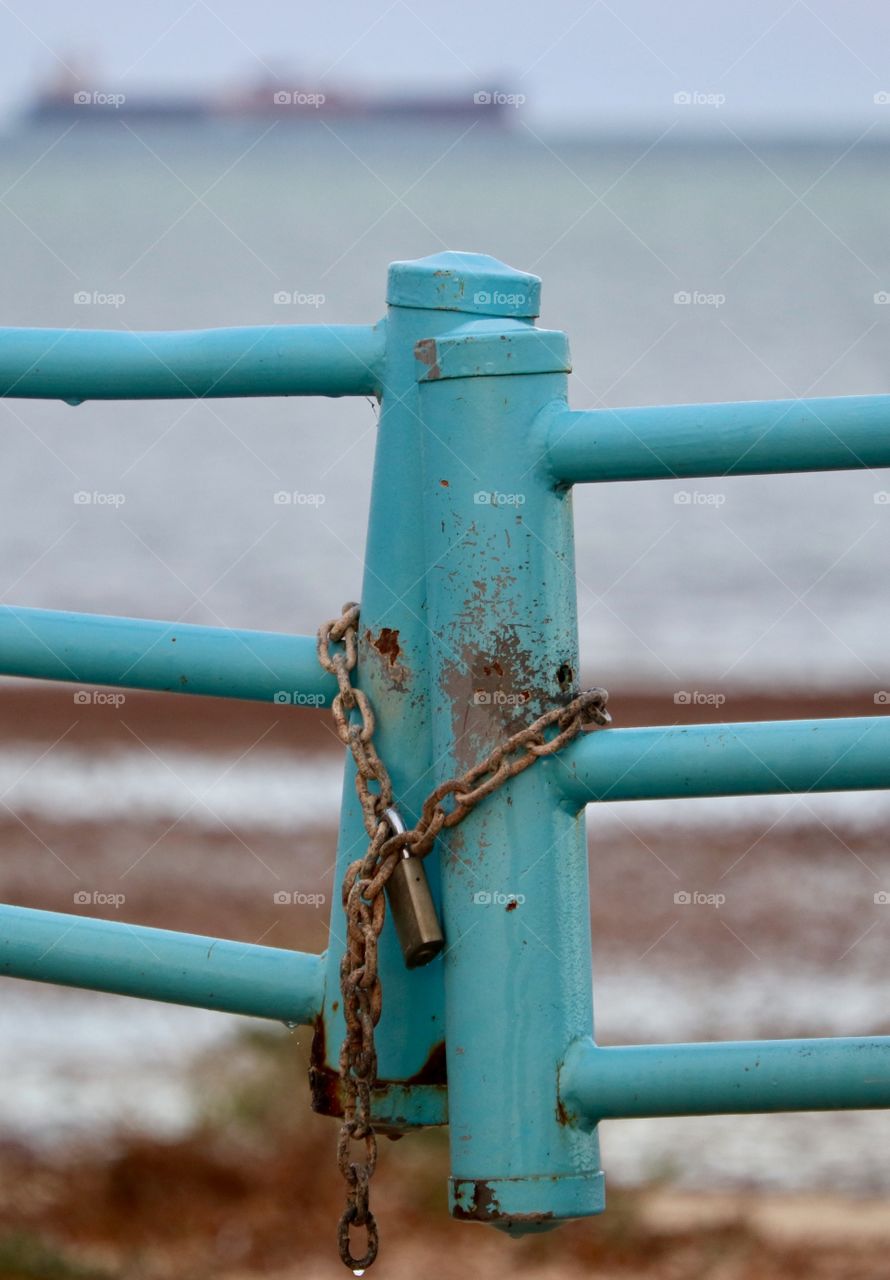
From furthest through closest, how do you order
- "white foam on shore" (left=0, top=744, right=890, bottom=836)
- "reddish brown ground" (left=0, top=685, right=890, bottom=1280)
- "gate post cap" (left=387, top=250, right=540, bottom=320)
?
"white foam on shore" (left=0, top=744, right=890, bottom=836) < "reddish brown ground" (left=0, top=685, right=890, bottom=1280) < "gate post cap" (left=387, top=250, right=540, bottom=320)

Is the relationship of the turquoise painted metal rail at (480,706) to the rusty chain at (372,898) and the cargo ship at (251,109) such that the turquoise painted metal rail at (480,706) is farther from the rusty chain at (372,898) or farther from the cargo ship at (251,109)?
the cargo ship at (251,109)

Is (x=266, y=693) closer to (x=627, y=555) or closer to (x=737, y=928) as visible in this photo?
(x=737, y=928)

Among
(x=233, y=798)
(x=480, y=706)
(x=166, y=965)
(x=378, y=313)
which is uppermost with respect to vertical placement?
(x=378, y=313)

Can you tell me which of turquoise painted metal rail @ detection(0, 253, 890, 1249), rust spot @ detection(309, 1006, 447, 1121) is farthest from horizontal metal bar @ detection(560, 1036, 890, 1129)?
rust spot @ detection(309, 1006, 447, 1121)

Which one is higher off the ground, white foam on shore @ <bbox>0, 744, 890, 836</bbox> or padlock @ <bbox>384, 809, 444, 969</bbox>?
white foam on shore @ <bbox>0, 744, 890, 836</bbox>

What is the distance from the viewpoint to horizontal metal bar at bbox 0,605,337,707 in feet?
3.53

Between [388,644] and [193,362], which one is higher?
[193,362]

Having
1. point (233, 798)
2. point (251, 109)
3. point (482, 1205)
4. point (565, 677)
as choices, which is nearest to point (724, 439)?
point (565, 677)

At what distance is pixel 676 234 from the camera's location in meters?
38.0

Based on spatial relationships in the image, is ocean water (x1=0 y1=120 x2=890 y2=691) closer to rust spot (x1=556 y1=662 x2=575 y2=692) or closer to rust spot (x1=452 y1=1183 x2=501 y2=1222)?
rust spot (x1=556 y1=662 x2=575 y2=692)

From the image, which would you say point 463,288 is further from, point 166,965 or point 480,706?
point 166,965

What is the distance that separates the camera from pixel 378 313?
2312cm

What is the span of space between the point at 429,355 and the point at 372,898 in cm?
34

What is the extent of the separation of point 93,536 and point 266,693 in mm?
13530
